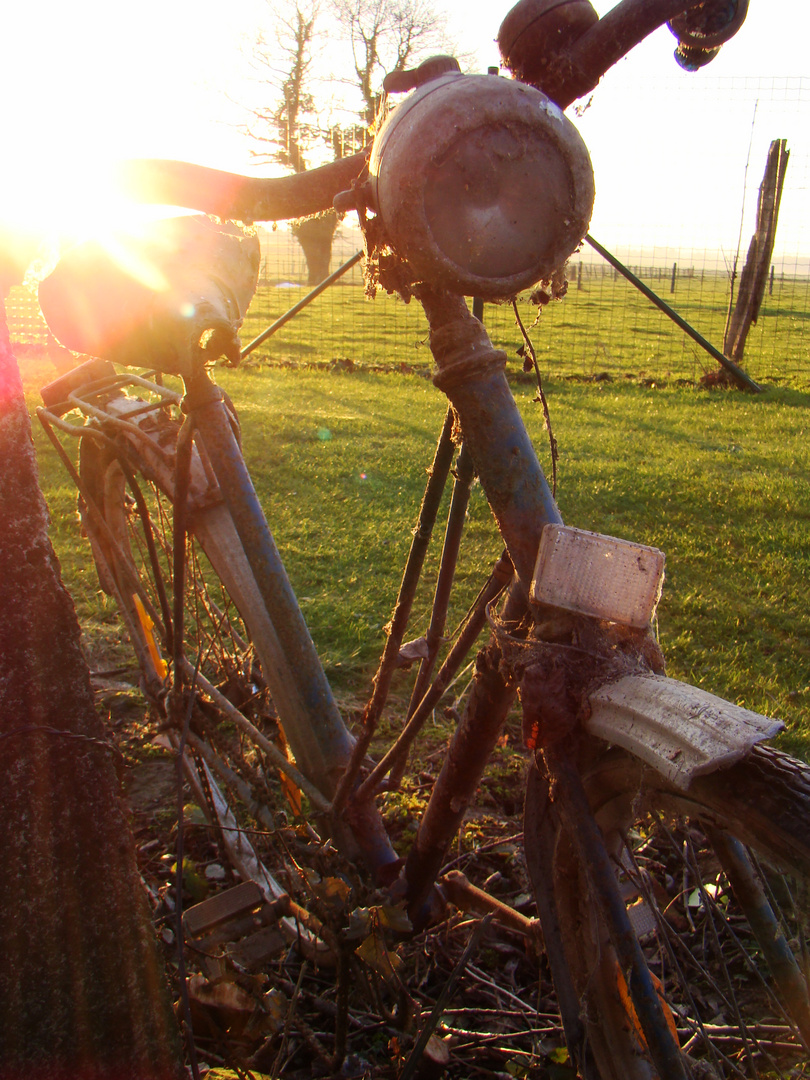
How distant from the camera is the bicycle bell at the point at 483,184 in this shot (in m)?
0.88

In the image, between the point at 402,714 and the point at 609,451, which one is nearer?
the point at 402,714

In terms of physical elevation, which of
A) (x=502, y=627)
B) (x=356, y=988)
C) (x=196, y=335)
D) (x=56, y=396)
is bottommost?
(x=356, y=988)

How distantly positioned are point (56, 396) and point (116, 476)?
0.96 ft

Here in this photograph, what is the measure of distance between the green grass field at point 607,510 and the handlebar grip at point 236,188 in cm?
217

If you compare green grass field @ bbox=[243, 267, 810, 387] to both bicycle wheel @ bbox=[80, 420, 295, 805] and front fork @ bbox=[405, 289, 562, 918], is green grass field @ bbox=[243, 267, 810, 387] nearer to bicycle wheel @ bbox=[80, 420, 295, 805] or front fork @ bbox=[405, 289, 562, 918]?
bicycle wheel @ bbox=[80, 420, 295, 805]

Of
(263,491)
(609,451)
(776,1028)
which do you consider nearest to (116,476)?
(776,1028)

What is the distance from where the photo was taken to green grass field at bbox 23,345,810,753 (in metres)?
3.48

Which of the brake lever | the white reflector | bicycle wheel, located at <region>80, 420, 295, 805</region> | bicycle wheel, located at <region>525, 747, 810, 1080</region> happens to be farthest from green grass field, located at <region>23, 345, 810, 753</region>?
the brake lever

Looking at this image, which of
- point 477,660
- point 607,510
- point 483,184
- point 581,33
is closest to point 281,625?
point 477,660

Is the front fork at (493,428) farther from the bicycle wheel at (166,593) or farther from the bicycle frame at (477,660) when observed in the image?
the bicycle wheel at (166,593)

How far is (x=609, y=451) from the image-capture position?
633cm

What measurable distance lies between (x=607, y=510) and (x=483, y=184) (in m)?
4.30

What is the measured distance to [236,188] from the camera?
1.32m

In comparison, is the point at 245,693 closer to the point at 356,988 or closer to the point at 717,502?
the point at 356,988
